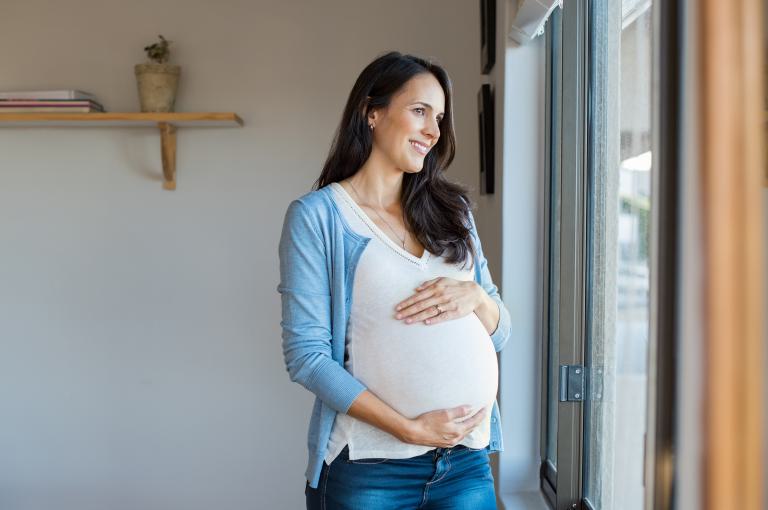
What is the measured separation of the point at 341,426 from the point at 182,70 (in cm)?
204

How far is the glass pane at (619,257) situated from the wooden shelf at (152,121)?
1.60 metres

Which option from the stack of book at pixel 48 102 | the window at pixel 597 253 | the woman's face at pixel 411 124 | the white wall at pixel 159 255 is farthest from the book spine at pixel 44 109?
the woman's face at pixel 411 124

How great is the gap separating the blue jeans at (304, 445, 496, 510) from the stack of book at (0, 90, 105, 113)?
2.00m

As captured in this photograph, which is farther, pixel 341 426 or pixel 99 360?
pixel 99 360

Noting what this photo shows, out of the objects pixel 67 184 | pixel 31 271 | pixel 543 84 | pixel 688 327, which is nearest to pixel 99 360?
pixel 31 271

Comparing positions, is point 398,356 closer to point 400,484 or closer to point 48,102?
point 400,484

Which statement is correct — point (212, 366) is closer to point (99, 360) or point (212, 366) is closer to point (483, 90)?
point (99, 360)

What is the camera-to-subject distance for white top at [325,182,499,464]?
1.36 m

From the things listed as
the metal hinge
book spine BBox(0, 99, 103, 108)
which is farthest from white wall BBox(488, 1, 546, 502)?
book spine BBox(0, 99, 103, 108)

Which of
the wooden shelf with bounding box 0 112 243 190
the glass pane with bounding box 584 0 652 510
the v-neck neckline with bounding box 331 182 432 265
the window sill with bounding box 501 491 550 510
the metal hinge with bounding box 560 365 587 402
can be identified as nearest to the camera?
the glass pane with bounding box 584 0 652 510

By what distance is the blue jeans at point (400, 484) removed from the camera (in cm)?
134

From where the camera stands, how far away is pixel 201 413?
3.13 m

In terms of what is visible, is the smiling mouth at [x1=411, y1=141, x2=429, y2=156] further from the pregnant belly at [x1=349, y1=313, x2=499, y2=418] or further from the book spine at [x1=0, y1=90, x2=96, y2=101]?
the book spine at [x1=0, y1=90, x2=96, y2=101]

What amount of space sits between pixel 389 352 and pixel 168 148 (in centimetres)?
190
